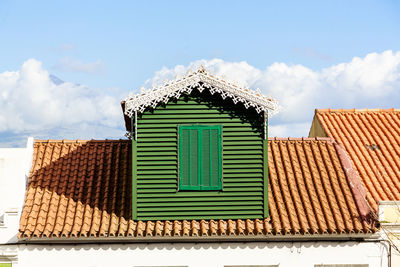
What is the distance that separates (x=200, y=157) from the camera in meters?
15.3

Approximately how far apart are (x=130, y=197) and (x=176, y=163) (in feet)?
5.62

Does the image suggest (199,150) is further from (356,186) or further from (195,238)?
(356,186)

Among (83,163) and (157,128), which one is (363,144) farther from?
(83,163)

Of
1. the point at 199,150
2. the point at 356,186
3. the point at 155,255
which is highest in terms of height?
the point at 199,150

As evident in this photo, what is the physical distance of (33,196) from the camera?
1599cm

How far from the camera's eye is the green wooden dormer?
15180 millimetres

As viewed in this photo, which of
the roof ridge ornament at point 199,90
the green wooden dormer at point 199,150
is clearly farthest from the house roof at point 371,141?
the roof ridge ornament at point 199,90

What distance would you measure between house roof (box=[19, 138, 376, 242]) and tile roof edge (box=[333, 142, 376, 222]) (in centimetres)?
3

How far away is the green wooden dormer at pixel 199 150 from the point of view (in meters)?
15.2

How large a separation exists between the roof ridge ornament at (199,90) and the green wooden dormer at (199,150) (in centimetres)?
3

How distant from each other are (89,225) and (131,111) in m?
3.12

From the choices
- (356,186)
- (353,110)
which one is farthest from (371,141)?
(356,186)

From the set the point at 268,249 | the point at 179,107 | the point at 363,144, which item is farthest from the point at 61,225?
the point at 363,144

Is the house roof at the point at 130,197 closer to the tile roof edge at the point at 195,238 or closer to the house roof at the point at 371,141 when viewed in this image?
the tile roof edge at the point at 195,238
